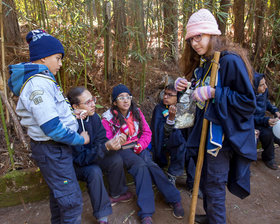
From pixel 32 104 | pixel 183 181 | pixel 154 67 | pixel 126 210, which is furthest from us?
pixel 154 67

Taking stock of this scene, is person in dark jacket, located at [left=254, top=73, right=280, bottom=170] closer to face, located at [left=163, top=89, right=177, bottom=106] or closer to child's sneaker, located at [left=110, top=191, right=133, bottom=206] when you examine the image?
face, located at [left=163, top=89, right=177, bottom=106]

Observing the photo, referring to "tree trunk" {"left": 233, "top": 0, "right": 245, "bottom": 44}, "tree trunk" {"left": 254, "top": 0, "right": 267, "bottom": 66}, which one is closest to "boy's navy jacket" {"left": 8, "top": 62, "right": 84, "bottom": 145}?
"tree trunk" {"left": 254, "top": 0, "right": 267, "bottom": 66}

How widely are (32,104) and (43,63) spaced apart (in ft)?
1.20

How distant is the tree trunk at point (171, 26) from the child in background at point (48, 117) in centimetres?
230

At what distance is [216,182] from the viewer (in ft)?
6.00

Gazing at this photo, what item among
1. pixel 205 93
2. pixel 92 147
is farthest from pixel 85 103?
pixel 205 93

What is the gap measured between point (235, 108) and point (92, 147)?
4.72 feet

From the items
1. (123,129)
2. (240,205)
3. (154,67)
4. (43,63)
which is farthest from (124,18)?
(240,205)

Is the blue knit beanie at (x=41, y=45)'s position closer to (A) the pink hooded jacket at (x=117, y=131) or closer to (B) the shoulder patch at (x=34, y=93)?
(B) the shoulder patch at (x=34, y=93)

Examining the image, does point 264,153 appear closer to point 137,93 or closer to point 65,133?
point 137,93

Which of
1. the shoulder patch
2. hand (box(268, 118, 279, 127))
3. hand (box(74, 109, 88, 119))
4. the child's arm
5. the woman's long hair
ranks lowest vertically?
hand (box(268, 118, 279, 127))

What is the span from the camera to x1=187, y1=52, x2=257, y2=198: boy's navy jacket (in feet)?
5.27

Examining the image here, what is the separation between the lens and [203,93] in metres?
1.65

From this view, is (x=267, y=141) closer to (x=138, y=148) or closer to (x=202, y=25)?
(x=138, y=148)
